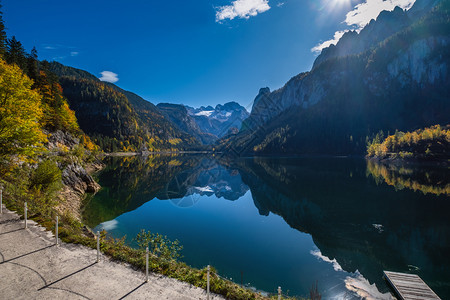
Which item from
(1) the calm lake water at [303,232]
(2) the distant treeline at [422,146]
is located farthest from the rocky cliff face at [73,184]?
(2) the distant treeline at [422,146]

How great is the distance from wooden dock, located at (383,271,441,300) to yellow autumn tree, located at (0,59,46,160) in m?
33.4

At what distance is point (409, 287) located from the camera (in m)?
13.7

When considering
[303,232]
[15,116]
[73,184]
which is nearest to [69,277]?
[15,116]

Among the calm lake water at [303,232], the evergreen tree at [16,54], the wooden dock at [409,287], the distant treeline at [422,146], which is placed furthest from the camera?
the distant treeline at [422,146]

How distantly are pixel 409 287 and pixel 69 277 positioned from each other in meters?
19.7

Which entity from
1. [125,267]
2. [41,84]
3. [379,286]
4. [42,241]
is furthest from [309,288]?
[41,84]

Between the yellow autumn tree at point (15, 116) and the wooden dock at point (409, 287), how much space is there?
3341 centimetres

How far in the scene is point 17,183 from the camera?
2280 centimetres

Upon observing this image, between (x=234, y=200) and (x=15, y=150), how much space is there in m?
32.5

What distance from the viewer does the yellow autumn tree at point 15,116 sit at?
67.2ft

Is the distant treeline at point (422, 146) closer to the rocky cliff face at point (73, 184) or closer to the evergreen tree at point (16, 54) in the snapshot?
the rocky cliff face at point (73, 184)

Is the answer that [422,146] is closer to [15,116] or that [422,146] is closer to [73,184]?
[73,184]

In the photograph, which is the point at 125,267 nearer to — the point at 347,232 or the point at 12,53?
the point at 347,232

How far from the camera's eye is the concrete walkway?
8.59 m
